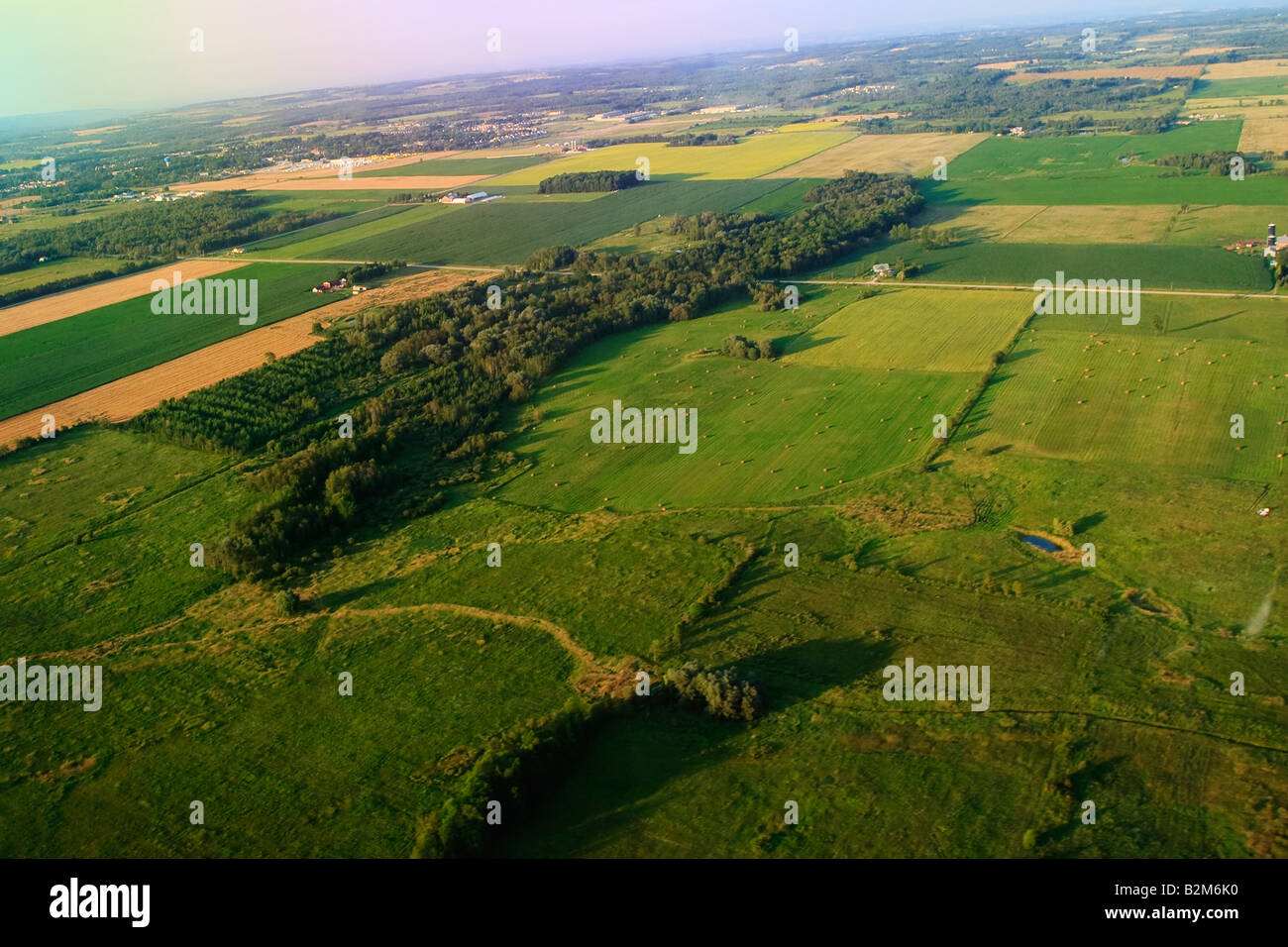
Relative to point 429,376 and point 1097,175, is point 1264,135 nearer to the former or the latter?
point 1097,175

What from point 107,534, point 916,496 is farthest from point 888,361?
point 107,534

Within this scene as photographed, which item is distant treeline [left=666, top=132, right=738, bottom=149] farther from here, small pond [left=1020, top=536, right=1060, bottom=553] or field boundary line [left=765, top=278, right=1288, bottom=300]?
small pond [left=1020, top=536, right=1060, bottom=553]

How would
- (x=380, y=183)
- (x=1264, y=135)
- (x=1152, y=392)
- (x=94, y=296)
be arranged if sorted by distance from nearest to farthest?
(x=1152, y=392) → (x=94, y=296) → (x=1264, y=135) → (x=380, y=183)

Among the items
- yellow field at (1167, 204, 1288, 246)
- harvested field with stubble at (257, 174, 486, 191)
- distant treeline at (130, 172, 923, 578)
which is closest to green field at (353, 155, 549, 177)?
harvested field with stubble at (257, 174, 486, 191)

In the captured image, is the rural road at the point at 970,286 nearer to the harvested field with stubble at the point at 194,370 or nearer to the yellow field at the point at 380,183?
the harvested field with stubble at the point at 194,370

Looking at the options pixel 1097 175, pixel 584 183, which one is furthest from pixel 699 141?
pixel 1097 175

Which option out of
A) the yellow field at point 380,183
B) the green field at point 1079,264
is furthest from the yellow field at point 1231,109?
the yellow field at point 380,183
